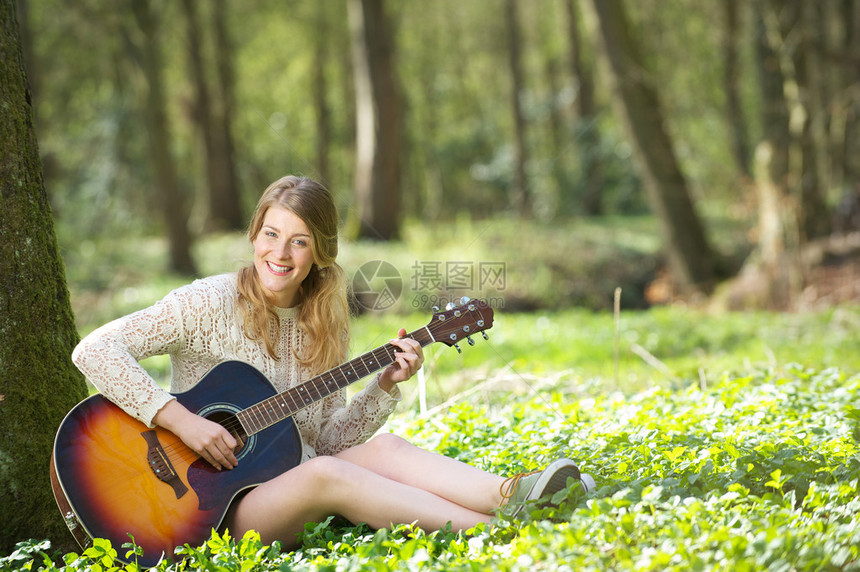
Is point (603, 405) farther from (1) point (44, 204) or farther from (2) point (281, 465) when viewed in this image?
(1) point (44, 204)

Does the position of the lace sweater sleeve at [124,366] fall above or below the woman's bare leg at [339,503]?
above

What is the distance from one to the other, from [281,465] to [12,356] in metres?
1.14

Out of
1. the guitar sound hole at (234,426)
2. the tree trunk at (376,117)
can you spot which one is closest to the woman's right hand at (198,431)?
the guitar sound hole at (234,426)

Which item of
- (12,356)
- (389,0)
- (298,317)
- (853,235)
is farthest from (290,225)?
(389,0)

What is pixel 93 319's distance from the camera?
10.8 m

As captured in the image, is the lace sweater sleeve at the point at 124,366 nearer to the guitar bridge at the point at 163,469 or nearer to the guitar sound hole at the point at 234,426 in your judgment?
the guitar bridge at the point at 163,469

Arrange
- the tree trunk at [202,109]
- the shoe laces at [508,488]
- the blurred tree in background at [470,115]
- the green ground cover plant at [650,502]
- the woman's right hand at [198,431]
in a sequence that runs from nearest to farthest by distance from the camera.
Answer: the green ground cover plant at [650,502] → the shoe laces at [508,488] → the woman's right hand at [198,431] → the blurred tree in background at [470,115] → the tree trunk at [202,109]

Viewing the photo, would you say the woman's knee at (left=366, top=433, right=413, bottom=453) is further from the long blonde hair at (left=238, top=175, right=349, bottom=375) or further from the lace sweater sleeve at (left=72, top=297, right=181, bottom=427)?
the lace sweater sleeve at (left=72, top=297, right=181, bottom=427)

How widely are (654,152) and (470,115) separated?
23.1 m

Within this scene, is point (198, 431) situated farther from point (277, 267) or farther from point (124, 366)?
point (277, 267)

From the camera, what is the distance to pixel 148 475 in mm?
2984

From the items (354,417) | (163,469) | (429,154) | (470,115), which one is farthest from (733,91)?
(163,469)

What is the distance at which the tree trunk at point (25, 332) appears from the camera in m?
3.20

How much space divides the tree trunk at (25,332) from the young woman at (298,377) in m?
0.37
